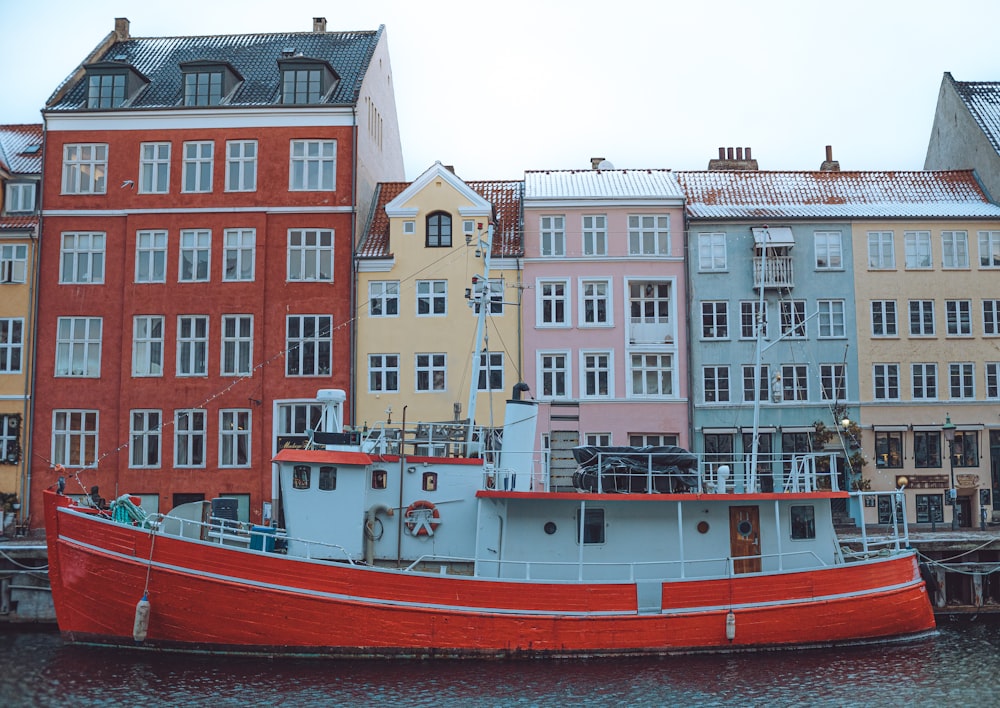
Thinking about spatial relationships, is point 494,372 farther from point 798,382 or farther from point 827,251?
point 827,251

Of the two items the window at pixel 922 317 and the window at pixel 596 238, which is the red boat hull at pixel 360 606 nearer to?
the window at pixel 922 317

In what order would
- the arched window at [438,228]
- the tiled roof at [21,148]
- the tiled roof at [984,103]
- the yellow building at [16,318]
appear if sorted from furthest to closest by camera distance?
the tiled roof at [984,103] < the tiled roof at [21,148] < the arched window at [438,228] < the yellow building at [16,318]

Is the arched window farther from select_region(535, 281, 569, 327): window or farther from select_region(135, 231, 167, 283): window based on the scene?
select_region(135, 231, 167, 283): window

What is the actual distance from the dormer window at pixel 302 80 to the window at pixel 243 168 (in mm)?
2194

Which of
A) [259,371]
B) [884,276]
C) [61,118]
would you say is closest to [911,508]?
[884,276]

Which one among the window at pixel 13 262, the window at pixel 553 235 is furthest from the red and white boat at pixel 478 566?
the window at pixel 13 262

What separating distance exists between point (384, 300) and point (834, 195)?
17658 mm

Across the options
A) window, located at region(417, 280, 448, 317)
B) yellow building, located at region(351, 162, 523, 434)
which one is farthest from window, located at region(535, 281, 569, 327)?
window, located at region(417, 280, 448, 317)

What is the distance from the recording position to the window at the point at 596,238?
37.2 metres

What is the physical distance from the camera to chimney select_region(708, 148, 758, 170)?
4416cm

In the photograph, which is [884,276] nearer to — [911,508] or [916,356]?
[916,356]

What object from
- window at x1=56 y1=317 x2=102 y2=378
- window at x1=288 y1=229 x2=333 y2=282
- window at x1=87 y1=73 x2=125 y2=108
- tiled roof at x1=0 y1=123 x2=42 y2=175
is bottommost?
window at x1=56 y1=317 x2=102 y2=378

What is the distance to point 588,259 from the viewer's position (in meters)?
37.0

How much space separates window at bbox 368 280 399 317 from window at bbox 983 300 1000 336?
845 inches
